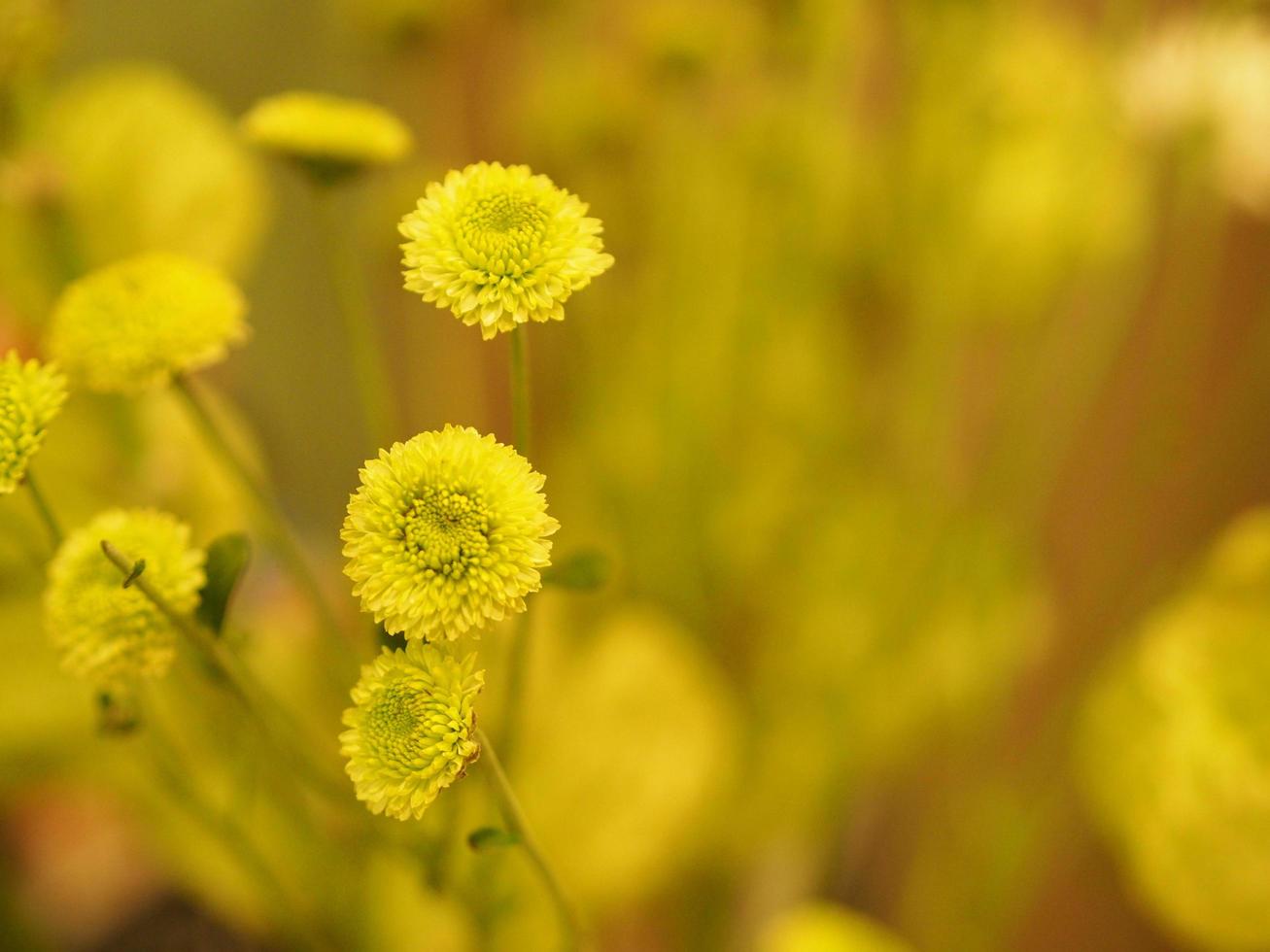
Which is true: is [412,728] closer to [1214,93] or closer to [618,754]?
[618,754]

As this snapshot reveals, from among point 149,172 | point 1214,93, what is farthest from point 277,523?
point 1214,93

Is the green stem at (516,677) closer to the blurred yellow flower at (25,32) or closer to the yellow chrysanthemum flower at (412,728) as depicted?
the yellow chrysanthemum flower at (412,728)

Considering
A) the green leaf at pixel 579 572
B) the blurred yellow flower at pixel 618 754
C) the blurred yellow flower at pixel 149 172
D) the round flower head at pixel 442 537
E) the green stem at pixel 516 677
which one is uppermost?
the blurred yellow flower at pixel 149 172

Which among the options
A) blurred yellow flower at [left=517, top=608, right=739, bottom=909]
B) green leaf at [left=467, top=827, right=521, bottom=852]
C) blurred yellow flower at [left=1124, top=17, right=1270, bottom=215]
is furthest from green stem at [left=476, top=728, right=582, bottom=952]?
blurred yellow flower at [left=1124, top=17, right=1270, bottom=215]

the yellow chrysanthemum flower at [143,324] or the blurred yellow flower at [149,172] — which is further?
the blurred yellow flower at [149,172]

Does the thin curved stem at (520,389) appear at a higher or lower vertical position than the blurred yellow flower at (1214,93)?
higher

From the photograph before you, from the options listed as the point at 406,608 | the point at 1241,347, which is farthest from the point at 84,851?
the point at 1241,347

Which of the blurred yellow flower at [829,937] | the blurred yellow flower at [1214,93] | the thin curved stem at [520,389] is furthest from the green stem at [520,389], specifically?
the blurred yellow flower at [1214,93]
